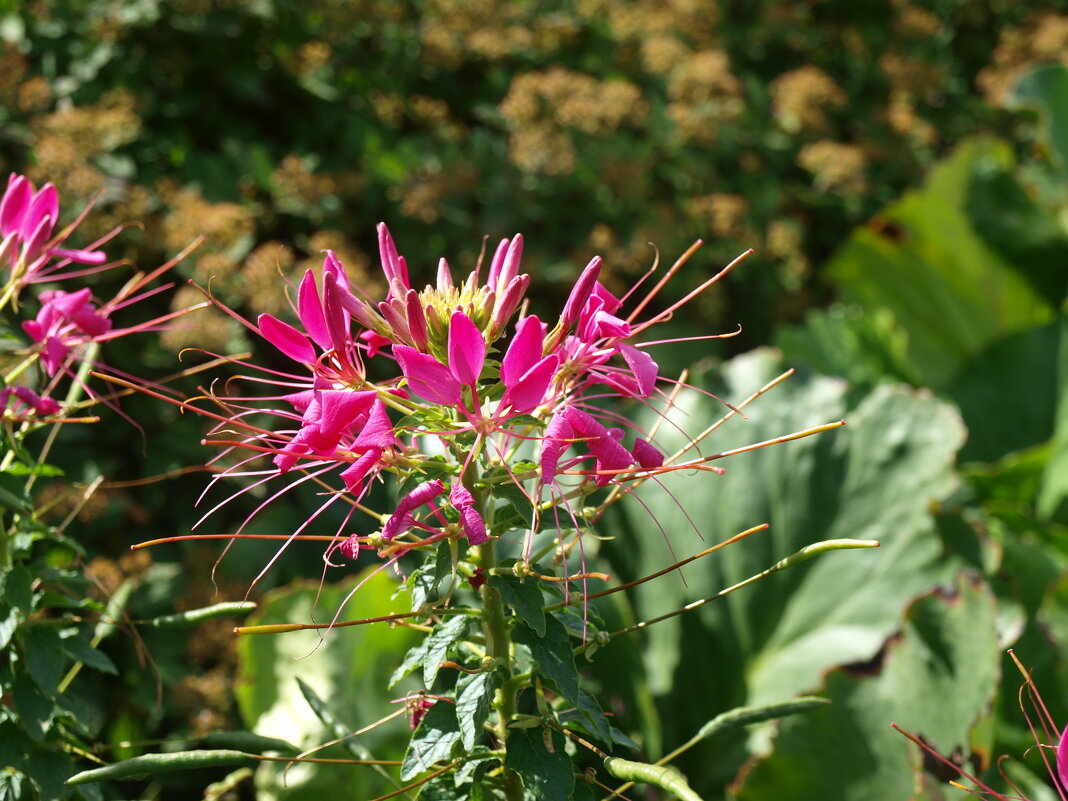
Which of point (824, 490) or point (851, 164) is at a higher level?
point (851, 164)

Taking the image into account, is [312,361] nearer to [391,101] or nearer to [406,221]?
[406,221]

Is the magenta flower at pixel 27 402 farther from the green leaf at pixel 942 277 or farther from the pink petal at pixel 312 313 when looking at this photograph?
the green leaf at pixel 942 277

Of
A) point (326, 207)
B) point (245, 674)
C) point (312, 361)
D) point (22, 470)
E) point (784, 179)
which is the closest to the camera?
point (312, 361)

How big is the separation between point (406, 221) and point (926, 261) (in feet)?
4.37

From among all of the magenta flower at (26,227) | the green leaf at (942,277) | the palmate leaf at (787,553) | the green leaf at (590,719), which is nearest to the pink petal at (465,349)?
the green leaf at (590,719)

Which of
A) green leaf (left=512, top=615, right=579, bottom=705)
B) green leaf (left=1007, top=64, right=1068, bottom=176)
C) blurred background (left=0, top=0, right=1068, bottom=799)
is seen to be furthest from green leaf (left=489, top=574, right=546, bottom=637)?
green leaf (left=1007, top=64, right=1068, bottom=176)

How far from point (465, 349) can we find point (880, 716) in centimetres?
88

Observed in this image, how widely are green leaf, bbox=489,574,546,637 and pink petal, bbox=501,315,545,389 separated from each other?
0.45 ft

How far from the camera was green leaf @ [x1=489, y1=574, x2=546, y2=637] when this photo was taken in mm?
645

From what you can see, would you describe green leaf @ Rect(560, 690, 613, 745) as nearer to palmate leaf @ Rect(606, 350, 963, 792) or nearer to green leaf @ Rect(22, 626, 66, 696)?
green leaf @ Rect(22, 626, 66, 696)

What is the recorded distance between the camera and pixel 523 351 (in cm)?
61

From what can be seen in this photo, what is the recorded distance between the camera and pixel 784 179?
2852mm

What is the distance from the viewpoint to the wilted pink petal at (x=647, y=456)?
0.65 m

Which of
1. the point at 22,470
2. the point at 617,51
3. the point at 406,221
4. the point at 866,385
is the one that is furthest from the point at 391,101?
the point at 22,470
